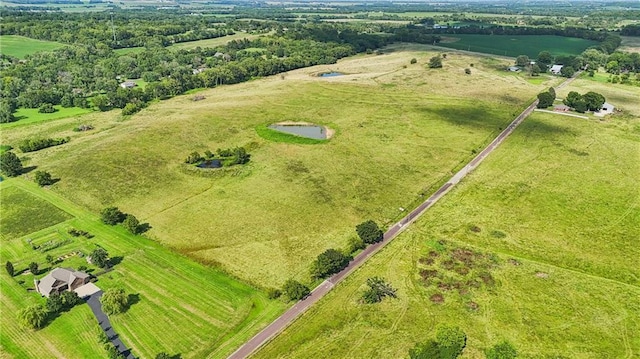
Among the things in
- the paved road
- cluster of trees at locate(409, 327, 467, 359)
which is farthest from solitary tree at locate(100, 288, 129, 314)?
cluster of trees at locate(409, 327, 467, 359)

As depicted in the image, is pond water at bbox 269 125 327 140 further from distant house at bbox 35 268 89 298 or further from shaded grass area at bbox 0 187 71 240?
distant house at bbox 35 268 89 298

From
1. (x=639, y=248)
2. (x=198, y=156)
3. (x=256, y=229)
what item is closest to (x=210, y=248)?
(x=256, y=229)

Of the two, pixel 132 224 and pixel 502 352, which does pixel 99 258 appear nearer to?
pixel 132 224

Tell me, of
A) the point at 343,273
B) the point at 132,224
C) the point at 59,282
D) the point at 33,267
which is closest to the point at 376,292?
the point at 343,273

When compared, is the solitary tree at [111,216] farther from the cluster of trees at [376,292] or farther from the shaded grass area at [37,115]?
the shaded grass area at [37,115]

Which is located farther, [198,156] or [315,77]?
[315,77]

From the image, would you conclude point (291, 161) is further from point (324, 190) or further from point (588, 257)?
point (588, 257)
